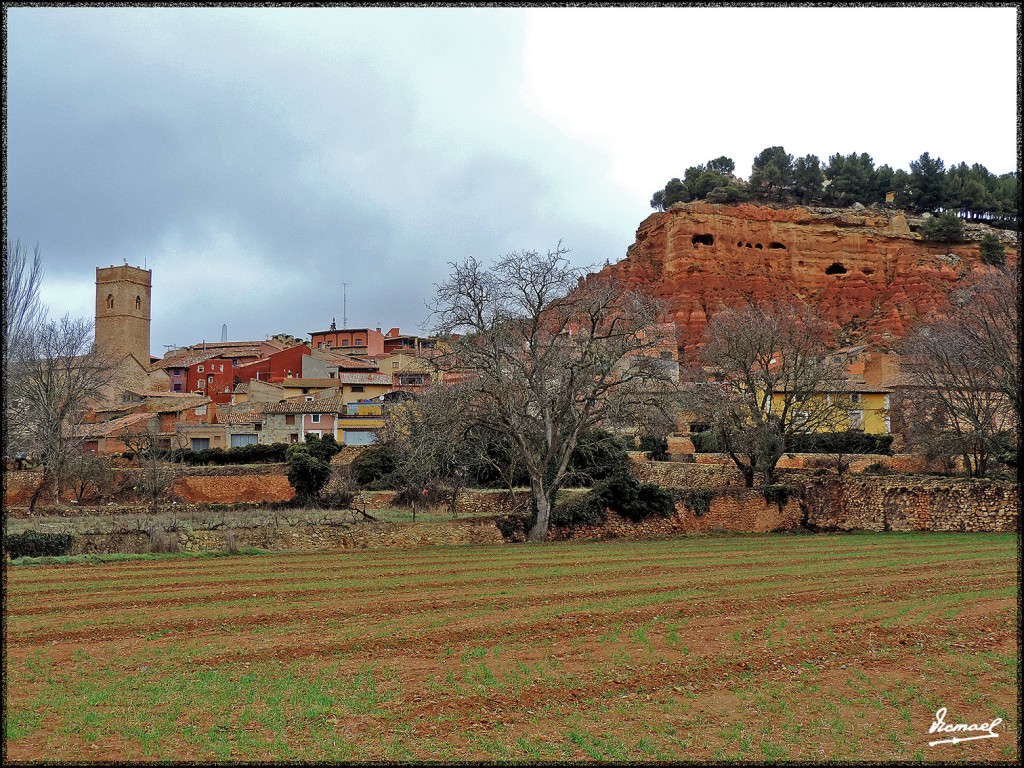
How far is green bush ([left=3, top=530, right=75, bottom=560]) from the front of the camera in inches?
1013

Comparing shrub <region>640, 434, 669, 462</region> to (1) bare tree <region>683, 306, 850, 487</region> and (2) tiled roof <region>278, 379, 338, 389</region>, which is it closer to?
(1) bare tree <region>683, 306, 850, 487</region>

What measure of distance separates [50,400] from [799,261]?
98.1 meters

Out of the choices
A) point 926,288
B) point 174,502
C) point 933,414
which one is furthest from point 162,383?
point 926,288

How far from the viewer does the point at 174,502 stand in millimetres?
48844

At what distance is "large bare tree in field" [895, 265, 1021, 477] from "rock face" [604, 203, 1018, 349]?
63340 millimetres

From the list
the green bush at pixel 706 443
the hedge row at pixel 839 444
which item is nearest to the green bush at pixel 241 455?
the green bush at pixel 706 443

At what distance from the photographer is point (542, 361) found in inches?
1294

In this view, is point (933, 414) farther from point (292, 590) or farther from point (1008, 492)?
point (292, 590)

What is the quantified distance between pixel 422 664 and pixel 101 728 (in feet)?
13.6

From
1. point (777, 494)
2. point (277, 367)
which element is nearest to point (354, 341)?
point (277, 367)

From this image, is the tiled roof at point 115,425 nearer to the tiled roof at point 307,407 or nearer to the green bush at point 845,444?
the tiled roof at point 307,407

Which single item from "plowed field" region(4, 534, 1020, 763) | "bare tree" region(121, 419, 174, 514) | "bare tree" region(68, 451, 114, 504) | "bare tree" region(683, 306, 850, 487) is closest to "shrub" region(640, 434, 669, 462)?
"bare tree" region(683, 306, 850, 487)

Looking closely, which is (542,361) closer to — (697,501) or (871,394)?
(697,501)

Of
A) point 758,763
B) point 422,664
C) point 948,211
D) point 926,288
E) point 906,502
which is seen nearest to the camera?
point 758,763
